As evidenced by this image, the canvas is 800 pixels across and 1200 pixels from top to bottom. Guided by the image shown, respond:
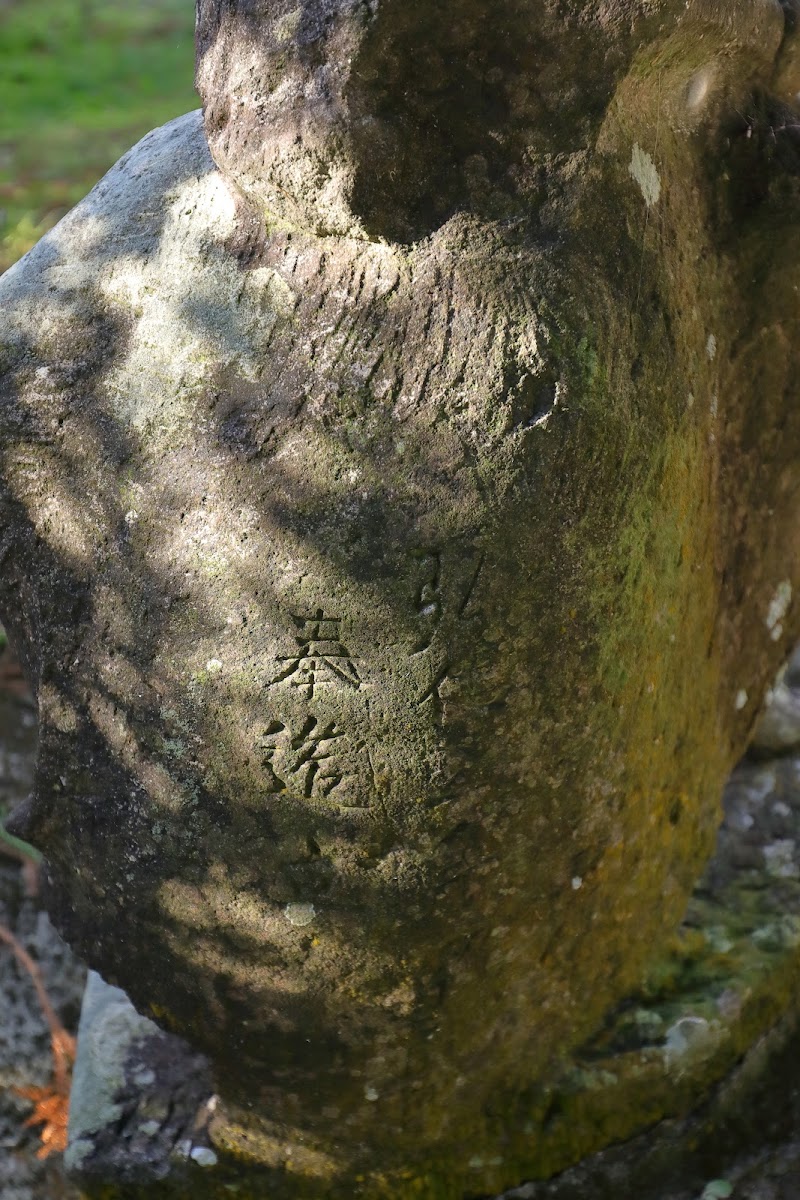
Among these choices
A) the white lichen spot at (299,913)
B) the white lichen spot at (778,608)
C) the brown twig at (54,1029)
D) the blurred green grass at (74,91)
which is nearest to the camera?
the white lichen spot at (299,913)

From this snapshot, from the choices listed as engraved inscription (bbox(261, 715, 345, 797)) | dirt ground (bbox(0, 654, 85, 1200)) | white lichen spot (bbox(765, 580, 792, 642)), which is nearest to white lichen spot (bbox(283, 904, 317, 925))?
engraved inscription (bbox(261, 715, 345, 797))

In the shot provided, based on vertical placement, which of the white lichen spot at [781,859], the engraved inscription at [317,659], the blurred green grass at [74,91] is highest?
the engraved inscription at [317,659]

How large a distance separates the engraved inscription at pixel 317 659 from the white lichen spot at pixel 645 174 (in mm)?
453

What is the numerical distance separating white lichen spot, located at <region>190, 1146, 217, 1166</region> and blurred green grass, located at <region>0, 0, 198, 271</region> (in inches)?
113

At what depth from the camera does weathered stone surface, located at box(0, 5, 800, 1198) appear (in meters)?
1.04

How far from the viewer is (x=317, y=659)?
108cm

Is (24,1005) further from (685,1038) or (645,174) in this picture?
(645,174)

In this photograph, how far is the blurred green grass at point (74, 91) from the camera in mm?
4199

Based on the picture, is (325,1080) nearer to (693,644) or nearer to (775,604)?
(693,644)

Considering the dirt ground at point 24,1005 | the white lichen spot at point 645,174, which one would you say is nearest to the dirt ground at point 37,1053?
the dirt ground at point 24,1005

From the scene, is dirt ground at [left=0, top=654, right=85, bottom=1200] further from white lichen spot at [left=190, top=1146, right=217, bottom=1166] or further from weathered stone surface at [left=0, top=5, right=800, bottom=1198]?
weathered stone surface at [left=0, top=5, right=800, bottom=1198]

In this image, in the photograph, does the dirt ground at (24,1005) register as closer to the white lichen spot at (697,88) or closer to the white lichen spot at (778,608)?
the white lichen spot at (778,608)

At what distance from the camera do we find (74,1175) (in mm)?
1445

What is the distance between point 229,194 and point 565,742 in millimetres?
563
